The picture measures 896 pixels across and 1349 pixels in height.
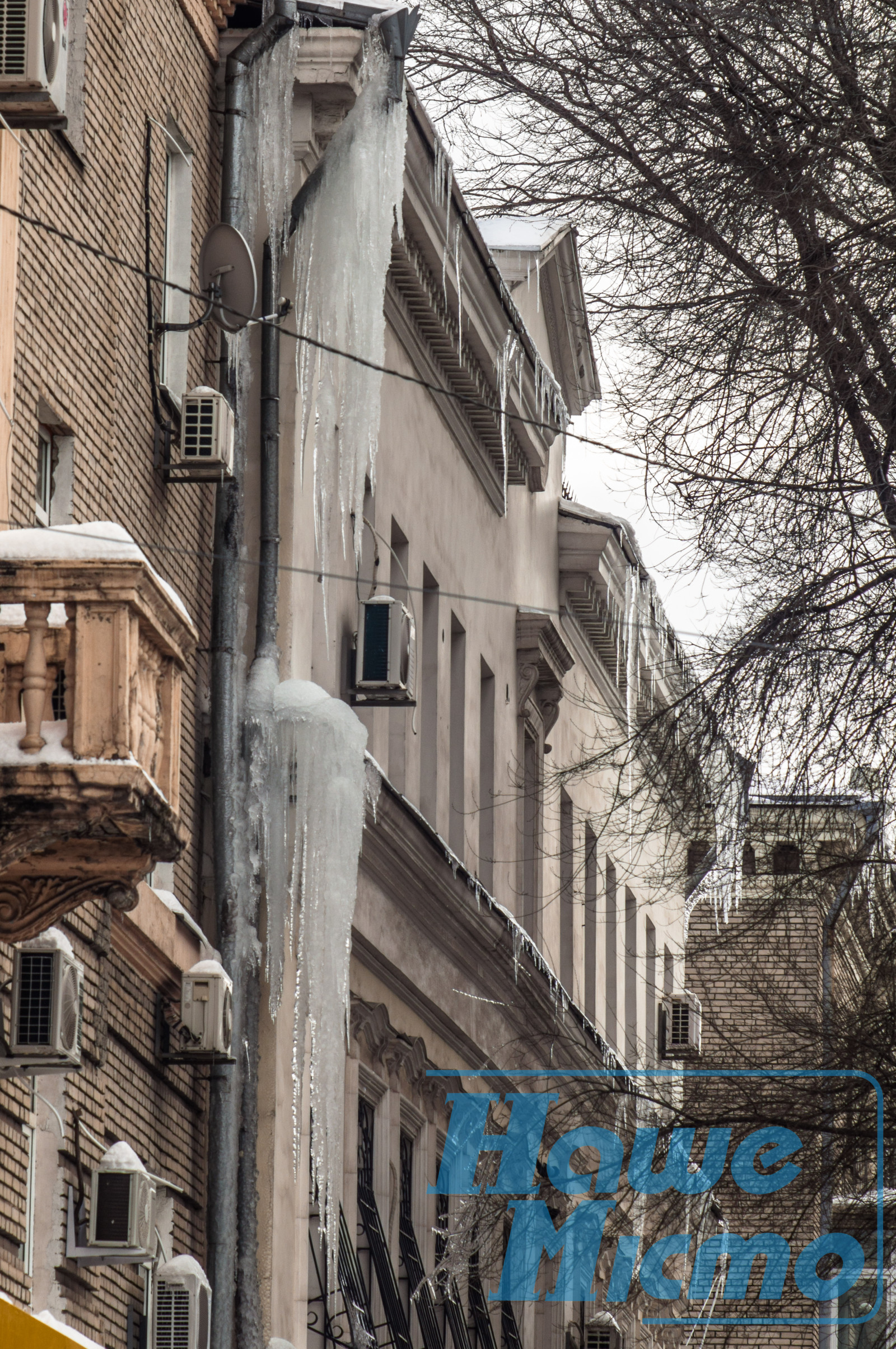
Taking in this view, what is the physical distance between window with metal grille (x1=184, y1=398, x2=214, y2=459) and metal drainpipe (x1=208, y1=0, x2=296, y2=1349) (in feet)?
2.24

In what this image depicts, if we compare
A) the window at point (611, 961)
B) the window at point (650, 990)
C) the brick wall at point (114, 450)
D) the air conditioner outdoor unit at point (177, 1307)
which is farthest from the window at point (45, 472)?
the window at point (650, 990)

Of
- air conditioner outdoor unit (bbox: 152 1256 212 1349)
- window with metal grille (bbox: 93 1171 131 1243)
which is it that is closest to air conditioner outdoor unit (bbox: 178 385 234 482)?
window with metal grille (bbox: 93 1171 131 1243)

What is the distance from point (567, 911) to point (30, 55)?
17749 millimetres

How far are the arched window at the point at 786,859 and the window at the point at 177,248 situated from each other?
391 cm

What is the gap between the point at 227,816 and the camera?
1475 cm

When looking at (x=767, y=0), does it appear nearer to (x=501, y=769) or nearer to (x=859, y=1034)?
(x=859, y=1034)

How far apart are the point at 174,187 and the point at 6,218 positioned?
3.68 m

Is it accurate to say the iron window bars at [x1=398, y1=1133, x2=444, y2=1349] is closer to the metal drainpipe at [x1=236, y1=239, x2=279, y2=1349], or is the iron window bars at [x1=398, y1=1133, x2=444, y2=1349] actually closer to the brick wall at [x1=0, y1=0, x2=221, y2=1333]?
the metal drainpipe at [x1=236, y1=239, x2=279, y2=1349]

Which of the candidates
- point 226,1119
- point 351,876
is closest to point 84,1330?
point 226,1119

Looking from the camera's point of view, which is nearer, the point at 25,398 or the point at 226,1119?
the point at 25,398

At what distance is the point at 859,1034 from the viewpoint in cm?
1355

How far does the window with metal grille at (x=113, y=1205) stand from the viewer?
12.0 meters

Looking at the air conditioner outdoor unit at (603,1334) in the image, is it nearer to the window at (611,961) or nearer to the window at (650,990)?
the window at (611,961)

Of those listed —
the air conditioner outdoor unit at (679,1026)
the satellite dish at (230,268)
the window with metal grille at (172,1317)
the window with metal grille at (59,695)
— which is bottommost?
the window with metal grille at (172,1317)
